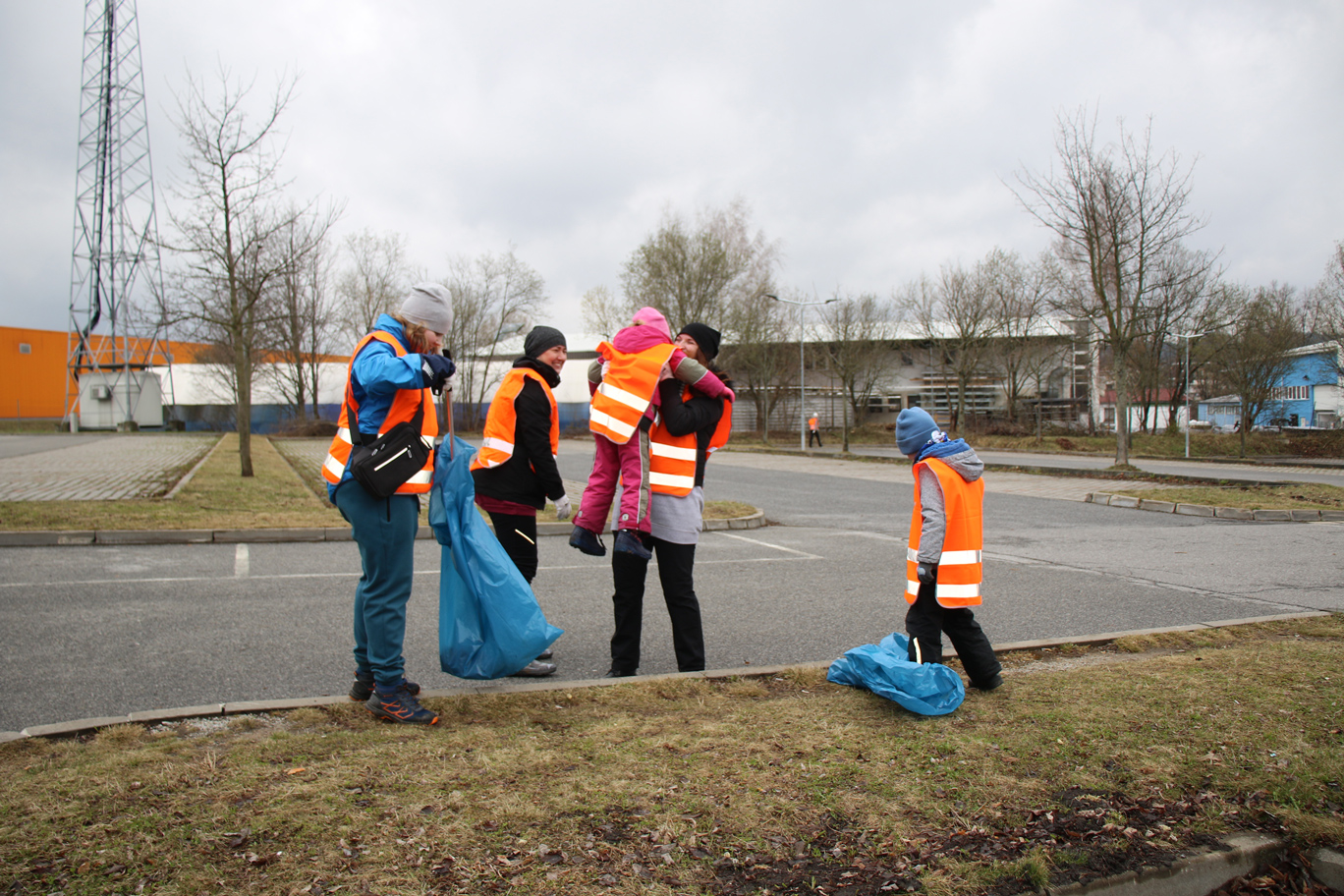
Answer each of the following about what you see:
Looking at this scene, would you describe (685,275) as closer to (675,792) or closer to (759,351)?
(759,351)

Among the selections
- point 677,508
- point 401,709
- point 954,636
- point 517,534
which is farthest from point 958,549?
point 401,709

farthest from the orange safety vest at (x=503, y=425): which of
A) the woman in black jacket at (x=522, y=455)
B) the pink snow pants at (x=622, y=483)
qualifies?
the pink snow pants at (x=622, y=483)

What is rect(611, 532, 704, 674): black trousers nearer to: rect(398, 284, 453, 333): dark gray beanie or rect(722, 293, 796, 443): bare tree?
rect(398, 284, 453, 333): dark gray beanie

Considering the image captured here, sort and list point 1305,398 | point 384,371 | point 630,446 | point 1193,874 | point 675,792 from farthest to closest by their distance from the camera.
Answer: point 1305,398 → point 630,446 → point 384,371 → point 675,792 → point 1193,874

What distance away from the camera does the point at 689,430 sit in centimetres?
406

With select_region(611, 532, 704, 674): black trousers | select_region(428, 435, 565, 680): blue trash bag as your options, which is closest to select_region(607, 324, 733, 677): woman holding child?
select_region(611, 532, 704, 674): black trousers

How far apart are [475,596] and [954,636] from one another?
2.23 metres

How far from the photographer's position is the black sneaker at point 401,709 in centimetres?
350

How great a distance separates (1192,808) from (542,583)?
17.3 ft

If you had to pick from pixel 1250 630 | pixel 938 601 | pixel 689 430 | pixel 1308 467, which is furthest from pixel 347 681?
pixel 1308 467

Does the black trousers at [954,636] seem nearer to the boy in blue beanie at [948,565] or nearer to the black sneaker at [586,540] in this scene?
the boy in blue beanie at [948,565]

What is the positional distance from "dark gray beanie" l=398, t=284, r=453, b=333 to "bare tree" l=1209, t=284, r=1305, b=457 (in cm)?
3547

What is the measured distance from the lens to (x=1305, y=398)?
50.5 meters

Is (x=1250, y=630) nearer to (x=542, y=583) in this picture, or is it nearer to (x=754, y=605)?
(x=754, y=605)
